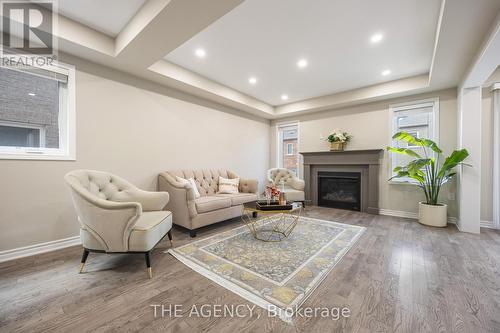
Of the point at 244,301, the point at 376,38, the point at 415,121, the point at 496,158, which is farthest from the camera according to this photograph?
the point at 415,121

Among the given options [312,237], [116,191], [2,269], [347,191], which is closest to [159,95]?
[116,191]

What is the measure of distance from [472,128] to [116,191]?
17.3 feet

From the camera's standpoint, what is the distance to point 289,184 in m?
5.02

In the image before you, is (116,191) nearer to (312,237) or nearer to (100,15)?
(100,15)

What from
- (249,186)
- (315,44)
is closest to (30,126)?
(249,186)

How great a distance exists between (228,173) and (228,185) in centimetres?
50

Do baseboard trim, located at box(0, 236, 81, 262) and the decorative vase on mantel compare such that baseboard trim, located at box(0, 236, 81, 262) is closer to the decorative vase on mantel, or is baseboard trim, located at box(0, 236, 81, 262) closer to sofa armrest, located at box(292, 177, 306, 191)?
sofa armrest, located at box(292, 177, 306, 191)

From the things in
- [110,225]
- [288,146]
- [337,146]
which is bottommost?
[110,225]

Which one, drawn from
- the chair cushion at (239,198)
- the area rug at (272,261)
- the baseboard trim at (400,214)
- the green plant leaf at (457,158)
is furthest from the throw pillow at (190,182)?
the green plant leaf at (457,158)

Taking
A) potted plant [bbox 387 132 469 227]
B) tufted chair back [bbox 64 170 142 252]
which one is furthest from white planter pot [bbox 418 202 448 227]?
tufted chair back [bbox 64 170 142 252]

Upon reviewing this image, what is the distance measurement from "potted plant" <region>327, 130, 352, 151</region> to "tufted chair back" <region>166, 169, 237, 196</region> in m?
2.67

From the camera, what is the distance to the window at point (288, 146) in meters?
5.68

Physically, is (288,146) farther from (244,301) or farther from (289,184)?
(244,301)

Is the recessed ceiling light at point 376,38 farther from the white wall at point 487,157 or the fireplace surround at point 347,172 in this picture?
the white wall at point 487,157
